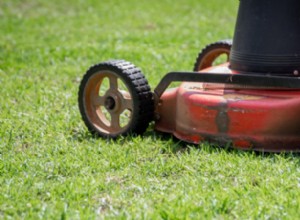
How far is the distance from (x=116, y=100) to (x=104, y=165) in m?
0.75

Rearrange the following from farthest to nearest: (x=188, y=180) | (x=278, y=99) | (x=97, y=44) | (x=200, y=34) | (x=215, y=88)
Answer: (x=200, y=34) < (x=97, y=44) < (x=215, y=88) < (x=278, y=99) < (x=188, y=180)

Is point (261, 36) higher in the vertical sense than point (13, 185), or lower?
higher

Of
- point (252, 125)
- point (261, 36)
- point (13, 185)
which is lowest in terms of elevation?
point (13, 185)

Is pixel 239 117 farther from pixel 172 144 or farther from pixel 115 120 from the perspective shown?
pixel 115 120

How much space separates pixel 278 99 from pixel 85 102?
137 centimetres

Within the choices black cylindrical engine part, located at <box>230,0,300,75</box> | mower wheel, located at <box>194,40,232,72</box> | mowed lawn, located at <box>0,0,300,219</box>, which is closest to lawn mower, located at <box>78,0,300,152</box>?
black cylindrical engine part, located at <box>230,0,300,75</box>

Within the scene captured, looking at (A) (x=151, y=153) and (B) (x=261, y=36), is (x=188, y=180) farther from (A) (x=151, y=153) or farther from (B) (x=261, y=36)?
(B) (x=261, y=36)

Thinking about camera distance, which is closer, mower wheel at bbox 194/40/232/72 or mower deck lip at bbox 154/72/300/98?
mower deck lip at bbox 154/72/300/98

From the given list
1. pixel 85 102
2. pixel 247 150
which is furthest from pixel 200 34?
pixel 247 150

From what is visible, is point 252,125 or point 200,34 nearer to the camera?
point 252,125

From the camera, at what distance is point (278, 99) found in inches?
166

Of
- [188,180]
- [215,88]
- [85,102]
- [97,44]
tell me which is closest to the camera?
[188,180]

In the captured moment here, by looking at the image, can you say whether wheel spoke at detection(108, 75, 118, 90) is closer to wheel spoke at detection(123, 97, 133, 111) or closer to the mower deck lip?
wheel spoke at detection(123, 97, 133, 111)

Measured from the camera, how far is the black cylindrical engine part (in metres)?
4.34
